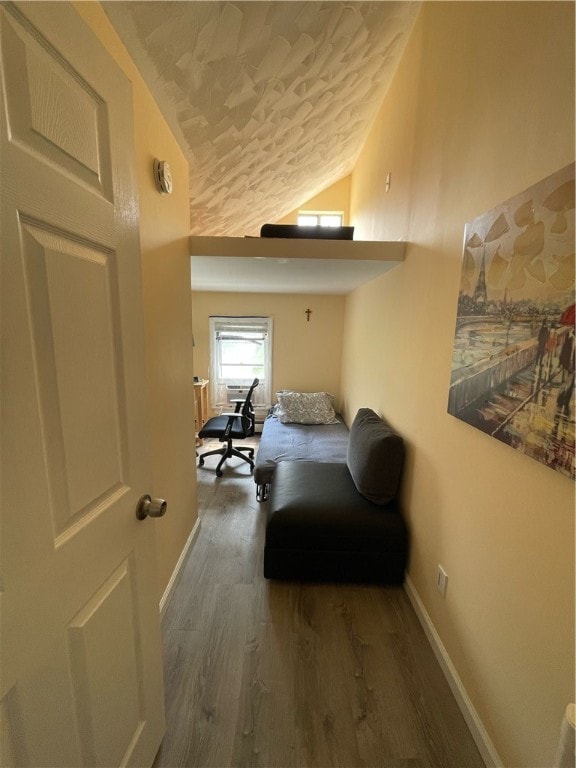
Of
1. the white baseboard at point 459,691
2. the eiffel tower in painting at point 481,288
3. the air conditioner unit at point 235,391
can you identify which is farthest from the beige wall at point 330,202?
the white baseboard at point 459,691

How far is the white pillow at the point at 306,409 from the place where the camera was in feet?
12.4

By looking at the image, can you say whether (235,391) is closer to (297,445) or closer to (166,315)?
(297,445)

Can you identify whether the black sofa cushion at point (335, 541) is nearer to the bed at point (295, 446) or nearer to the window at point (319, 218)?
the bed at point (295, 446)

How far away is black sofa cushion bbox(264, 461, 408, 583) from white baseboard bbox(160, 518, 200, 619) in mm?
526

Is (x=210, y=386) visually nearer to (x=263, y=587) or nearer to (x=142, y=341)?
(x=263, y=587)

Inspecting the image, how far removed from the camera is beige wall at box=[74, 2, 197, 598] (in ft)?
4.30

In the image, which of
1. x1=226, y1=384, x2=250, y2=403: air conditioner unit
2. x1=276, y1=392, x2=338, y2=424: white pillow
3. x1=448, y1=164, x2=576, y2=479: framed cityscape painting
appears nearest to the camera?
x1=448, y1=164, x2=576, y2=479: framed cityscape painting

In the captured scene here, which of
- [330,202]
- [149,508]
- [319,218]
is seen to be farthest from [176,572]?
[330,202]

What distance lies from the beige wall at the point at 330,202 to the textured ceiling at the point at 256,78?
133cm

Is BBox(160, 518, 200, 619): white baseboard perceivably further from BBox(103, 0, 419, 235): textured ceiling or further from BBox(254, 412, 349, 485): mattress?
BBox(103, 0, 419, 235): textured ceiling

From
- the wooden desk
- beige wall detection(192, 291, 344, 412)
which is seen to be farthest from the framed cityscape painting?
the wooden desk

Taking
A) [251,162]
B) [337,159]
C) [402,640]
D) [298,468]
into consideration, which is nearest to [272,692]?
[402,640]

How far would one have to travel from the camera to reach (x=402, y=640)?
5.07 ft

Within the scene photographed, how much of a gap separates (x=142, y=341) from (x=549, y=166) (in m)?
1.25
